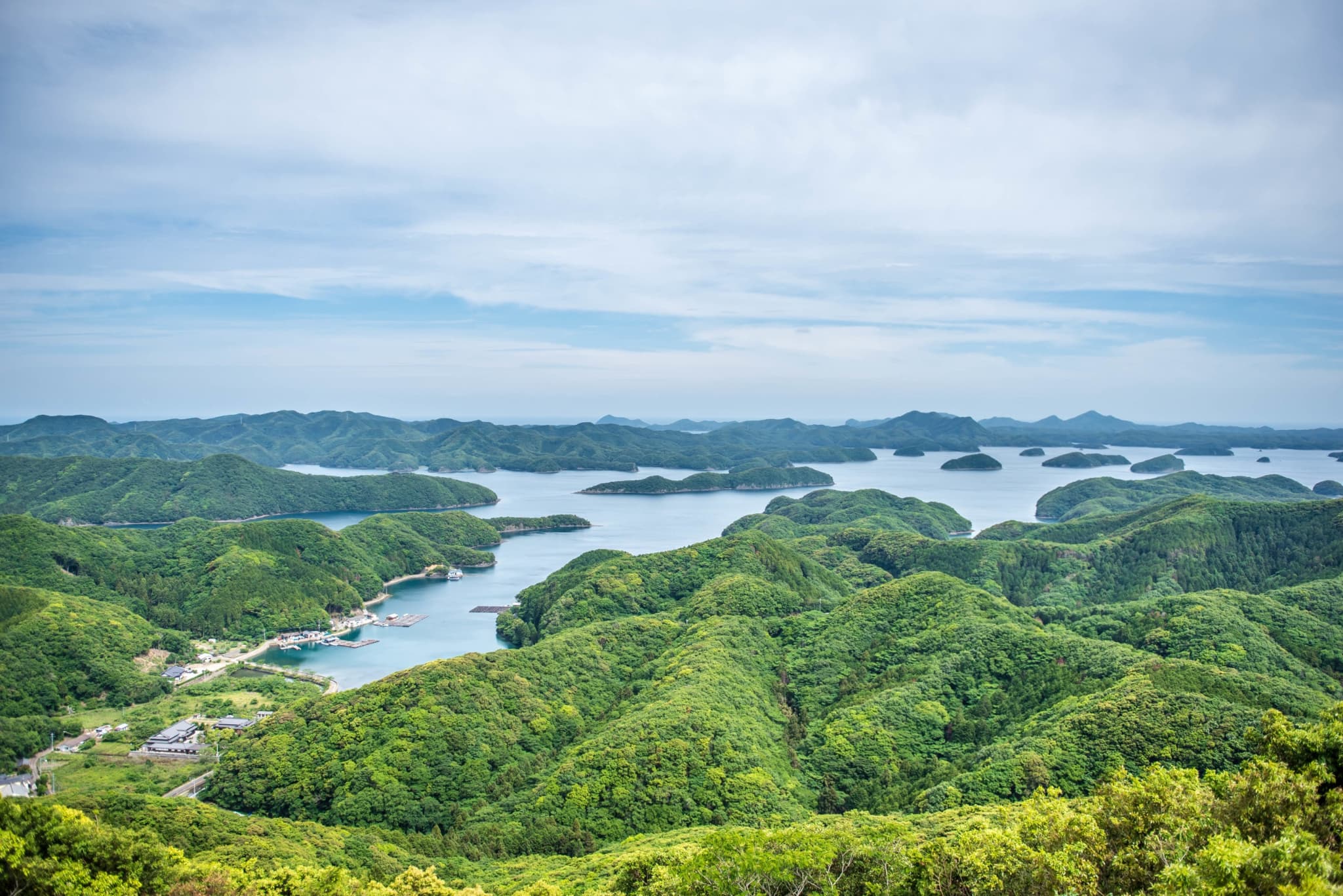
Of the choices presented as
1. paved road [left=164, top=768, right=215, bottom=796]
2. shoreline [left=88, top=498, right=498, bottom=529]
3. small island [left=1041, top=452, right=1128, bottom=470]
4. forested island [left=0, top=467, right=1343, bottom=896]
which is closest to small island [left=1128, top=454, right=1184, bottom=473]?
small island [left=1041, top=452, right=1128, bottom=470]

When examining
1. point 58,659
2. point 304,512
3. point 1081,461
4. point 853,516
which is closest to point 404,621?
point 58,659

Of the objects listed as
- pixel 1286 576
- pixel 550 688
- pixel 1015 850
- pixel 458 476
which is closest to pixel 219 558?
pixel 550 688

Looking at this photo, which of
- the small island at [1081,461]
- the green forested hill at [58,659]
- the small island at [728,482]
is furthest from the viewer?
the small island at [1081,461]

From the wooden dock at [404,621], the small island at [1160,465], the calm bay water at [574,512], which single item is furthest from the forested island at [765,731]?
the small island at [1160,465]

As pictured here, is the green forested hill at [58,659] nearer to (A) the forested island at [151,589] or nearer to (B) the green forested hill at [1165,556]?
Result: (A) the forested island at [151,589]

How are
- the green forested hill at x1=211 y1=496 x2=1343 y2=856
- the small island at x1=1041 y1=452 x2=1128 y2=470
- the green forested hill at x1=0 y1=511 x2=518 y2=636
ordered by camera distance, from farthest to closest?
the small island at x1=1041 y1=452 x2=1128 y2=470, the green forested hill at x1=0 y1=511 x2=518 y2=636, the green forested hill at x1=211 y1=496 x2=1343 y2=856

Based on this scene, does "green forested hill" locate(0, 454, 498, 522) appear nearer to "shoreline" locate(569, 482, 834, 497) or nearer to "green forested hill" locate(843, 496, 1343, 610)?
"shoreline" locate(569, 482, 834, 497)

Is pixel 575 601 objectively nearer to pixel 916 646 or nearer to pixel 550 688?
pixel 550 688

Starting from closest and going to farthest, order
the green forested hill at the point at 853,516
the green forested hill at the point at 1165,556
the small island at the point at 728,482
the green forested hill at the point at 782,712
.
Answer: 1. the green forested hill at the point at 782,712
2. the green forested hill at the point at 1165,556
3. the green forested hill at the point at 853,516
4. the small island at the point at 728,482
